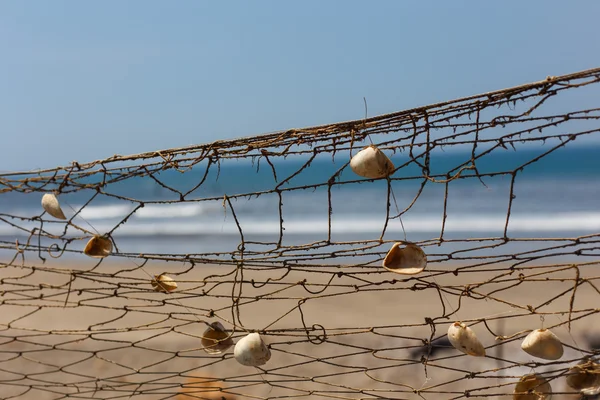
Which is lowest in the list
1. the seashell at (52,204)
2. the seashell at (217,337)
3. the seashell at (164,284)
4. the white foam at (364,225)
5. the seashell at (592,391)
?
the seashell at (592,391)

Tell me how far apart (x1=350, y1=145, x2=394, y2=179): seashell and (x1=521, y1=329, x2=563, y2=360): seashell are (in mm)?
426

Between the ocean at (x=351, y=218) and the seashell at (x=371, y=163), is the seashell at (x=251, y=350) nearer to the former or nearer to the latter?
the seashell at (x=371, y=163)

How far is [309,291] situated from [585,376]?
575 mm

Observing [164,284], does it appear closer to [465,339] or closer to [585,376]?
[465,339]

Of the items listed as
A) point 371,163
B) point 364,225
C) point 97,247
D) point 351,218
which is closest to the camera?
point 371,163

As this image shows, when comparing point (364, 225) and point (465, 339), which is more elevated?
point (364, 225)

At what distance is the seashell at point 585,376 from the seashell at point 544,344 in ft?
0.20

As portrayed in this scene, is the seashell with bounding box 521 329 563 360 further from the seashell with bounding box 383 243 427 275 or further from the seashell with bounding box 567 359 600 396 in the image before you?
the seashell with bounding box 383 243 427 275

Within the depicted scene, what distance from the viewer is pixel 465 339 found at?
3.49 ft

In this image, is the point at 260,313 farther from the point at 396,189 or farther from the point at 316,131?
the point at 396,189

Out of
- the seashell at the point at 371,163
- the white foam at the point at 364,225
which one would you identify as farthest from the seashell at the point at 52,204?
the white foam at the point at 364,225

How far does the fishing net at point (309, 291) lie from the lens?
1061 millimetres

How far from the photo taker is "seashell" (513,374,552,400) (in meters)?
1.13

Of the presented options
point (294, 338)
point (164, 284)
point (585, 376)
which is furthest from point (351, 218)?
point (585, 376)
